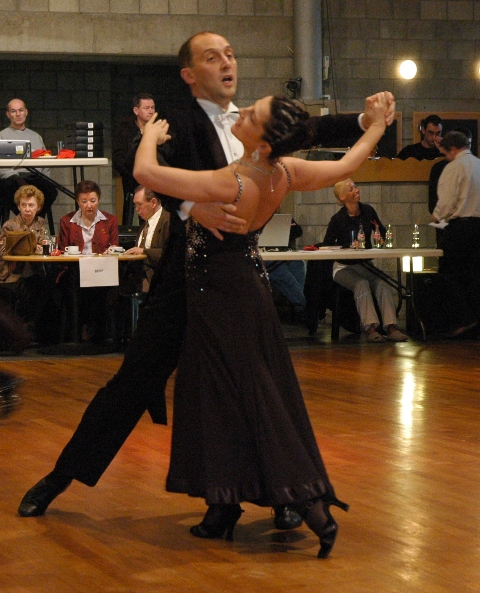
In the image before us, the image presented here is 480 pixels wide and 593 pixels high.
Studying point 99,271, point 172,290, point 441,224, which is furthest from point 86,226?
point 172,290

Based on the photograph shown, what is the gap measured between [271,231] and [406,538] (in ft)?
17.1

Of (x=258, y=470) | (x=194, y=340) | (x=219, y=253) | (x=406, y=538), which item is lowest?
(x=406, y=538)

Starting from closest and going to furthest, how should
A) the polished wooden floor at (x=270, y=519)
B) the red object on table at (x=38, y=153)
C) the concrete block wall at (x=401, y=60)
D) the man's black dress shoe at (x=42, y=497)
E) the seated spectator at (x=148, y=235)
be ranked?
the polished wooden floor at (x=270, y=519) < the man's black dress shoe at (x=42, y=497) < the seated spectator at (x=148, y=235) < the red object on table at (x=38, y=153) < the concrete block wall at (x=401, y=60)

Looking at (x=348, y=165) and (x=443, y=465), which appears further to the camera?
(x=443, y=465)

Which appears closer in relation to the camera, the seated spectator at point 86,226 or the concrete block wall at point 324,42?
the seated spectator at point 86,226

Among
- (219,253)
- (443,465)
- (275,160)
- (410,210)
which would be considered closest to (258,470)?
(219,253)

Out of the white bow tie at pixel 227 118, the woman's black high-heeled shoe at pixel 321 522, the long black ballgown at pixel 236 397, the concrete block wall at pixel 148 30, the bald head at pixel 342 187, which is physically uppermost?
the concrete block wall at pixel 148 30

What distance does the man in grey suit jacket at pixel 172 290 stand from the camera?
108 inches

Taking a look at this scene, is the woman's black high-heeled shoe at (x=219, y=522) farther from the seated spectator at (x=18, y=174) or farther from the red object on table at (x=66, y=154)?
the seated spectator at (x=18, y=174)

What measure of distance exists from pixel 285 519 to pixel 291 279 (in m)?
5.85

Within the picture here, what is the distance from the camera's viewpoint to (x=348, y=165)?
9.05 feet

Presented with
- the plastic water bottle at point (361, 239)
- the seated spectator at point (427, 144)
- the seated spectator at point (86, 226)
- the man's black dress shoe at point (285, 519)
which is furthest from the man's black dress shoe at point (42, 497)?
the seated spectator at point (427, 144)

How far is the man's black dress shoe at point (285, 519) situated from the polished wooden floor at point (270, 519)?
0.03 metres

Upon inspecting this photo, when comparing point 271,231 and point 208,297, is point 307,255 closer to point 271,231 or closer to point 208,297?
point 271,231
